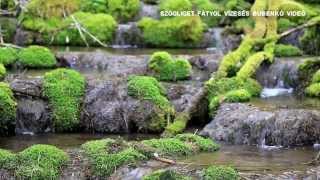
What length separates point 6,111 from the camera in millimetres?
13594

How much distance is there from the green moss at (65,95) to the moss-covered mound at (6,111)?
0.79m

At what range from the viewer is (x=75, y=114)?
46.0 feet

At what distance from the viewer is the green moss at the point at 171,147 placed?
35.7ft

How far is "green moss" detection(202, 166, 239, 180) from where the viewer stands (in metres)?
9.41

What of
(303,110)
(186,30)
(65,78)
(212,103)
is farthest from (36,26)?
(303,110)

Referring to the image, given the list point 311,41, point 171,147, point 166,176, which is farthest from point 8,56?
point 166,176

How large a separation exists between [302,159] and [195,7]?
38.4 feet

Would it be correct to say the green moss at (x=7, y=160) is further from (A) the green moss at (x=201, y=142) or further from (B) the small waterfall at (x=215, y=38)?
(B) the small waterfall at (x=215, y=38)

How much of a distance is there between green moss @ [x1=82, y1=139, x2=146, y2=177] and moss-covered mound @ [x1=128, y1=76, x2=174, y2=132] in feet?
10.00

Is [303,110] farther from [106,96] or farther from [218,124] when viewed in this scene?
[106,96]

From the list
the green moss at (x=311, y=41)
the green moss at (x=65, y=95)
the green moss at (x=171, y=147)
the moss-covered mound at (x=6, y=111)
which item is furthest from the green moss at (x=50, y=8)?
the green moss at (x=171, y=147)

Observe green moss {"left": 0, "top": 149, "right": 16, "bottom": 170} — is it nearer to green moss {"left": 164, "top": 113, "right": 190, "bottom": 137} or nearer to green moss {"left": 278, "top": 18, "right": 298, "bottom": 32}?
green moss {"left": 164, "top": 113, "right": 190, "bottom": 137}

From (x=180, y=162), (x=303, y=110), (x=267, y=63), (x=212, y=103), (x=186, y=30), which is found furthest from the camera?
(x=186, y=30)

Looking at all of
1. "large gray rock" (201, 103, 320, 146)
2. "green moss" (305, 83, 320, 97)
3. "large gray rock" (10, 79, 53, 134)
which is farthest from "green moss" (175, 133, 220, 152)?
"green moss" (305, 83, 320, 97)
